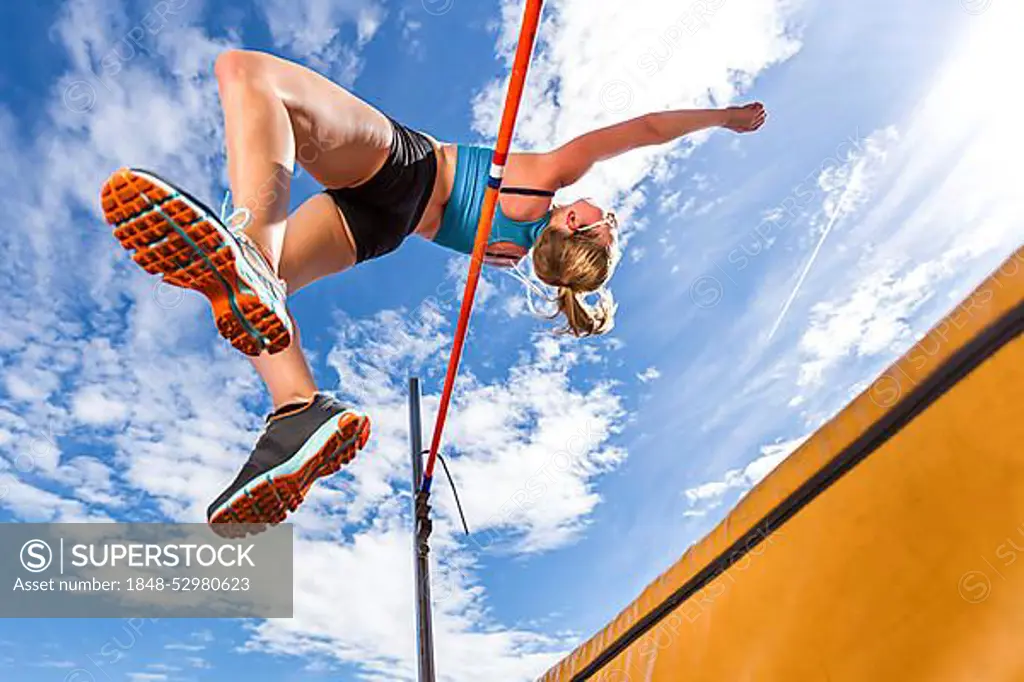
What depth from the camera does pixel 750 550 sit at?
3.04 ft

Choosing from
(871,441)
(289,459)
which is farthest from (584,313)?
(871,441)

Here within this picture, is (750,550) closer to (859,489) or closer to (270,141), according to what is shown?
(859,489)

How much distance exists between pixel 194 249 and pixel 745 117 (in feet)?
5.50

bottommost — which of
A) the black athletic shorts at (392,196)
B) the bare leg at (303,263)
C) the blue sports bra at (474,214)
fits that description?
the bare leg at (303,263)

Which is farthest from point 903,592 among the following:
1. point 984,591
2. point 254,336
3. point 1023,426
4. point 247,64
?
point 247,64

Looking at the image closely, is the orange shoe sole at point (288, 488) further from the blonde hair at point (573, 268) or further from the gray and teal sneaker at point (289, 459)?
the blonde hair at point (573, 268)

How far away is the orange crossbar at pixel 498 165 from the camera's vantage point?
6.40 feet

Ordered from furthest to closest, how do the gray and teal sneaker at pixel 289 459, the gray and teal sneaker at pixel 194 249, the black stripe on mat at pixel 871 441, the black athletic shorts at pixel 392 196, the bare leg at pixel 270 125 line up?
1. the black athletic shorts at pixel 392 196
2. the gray and teal sneaker at pixel 289 459
3. the bare leg at pixel 270 125
4. the gray and teal sneaker at pixel 194 249
5. the black stripe on mat at pixel 871 441

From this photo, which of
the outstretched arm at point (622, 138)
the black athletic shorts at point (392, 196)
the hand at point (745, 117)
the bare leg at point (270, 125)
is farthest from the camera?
the hand at point (745, 117)

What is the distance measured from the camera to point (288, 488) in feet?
6.20

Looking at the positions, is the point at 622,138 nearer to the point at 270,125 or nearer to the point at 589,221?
the point at 589,221

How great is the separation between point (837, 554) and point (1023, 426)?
0.22 m

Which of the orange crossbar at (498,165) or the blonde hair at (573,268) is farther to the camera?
the blonde hair at (573,268)

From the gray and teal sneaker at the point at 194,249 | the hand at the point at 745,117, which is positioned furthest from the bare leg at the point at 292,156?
the hand at the point at 745,117
